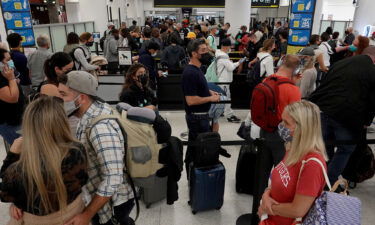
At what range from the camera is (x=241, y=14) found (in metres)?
13.6

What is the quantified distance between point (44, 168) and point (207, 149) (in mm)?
1746

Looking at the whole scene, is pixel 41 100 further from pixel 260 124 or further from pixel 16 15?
pixel 16 15

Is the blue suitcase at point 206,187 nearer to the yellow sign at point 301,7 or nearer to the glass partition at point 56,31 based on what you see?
the yellow sign at point 301,7

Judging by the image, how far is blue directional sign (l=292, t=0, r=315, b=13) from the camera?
7.19 m

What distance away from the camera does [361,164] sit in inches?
128

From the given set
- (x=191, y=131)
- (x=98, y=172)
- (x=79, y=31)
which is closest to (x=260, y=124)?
(x=191, y=131)

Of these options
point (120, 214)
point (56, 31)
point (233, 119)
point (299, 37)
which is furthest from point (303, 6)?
point (56, 31)

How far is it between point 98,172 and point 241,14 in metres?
13.4

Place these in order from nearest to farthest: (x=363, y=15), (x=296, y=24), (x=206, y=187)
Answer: (x=206, y=187), (x=296, y=24), (x=363, y=15)

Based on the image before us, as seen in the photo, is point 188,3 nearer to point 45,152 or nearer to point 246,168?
point 246,168

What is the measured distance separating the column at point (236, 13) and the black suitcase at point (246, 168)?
11533 millimetres

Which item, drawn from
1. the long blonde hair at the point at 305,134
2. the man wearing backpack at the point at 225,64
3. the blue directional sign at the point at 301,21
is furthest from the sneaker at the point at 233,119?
the long blonde hair at the point at 305,134

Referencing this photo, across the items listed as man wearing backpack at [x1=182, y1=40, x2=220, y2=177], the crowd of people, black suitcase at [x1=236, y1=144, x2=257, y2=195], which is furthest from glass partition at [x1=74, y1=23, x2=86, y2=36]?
black suitcase at [x1=236, y1=144, x2=257, y2=195]

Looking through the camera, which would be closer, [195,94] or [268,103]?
[268,103]
